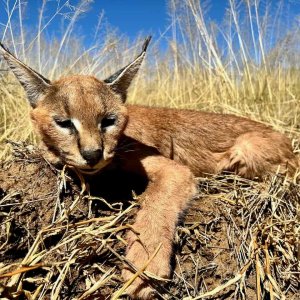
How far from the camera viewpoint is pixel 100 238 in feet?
7.42

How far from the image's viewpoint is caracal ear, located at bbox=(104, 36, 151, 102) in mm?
2822

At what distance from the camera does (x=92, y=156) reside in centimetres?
224

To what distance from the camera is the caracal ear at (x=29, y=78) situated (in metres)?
2.52

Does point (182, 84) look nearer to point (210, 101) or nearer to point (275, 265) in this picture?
point (210, 101)

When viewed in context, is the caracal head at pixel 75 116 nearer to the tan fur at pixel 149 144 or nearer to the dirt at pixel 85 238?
the tan fur at pixel 149 144

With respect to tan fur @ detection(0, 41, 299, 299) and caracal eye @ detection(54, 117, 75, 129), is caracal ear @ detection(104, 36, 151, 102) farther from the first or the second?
caracal eye @ detection(54, 117, 75, 129)

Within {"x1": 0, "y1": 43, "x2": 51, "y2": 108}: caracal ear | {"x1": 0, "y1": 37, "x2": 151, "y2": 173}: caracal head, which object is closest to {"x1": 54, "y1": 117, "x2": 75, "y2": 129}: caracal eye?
{"x1": 0, "y1": 37, "x2": 151, "y2": 173}: caracal head

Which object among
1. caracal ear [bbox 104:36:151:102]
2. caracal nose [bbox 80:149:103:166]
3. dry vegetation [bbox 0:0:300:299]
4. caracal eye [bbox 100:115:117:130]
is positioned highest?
caracal ear [bbox 104:36:151:102]

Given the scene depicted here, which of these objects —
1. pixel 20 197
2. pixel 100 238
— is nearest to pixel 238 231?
pixel 100 238

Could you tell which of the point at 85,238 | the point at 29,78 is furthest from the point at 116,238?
the point at 29,78

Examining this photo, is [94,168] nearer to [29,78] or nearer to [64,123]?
[64,123]

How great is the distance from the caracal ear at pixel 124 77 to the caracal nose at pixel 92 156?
0.73 meters

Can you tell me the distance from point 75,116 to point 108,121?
25 centimetres

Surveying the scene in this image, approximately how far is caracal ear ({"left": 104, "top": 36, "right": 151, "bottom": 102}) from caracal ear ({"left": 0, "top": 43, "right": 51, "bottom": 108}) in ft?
1.45
